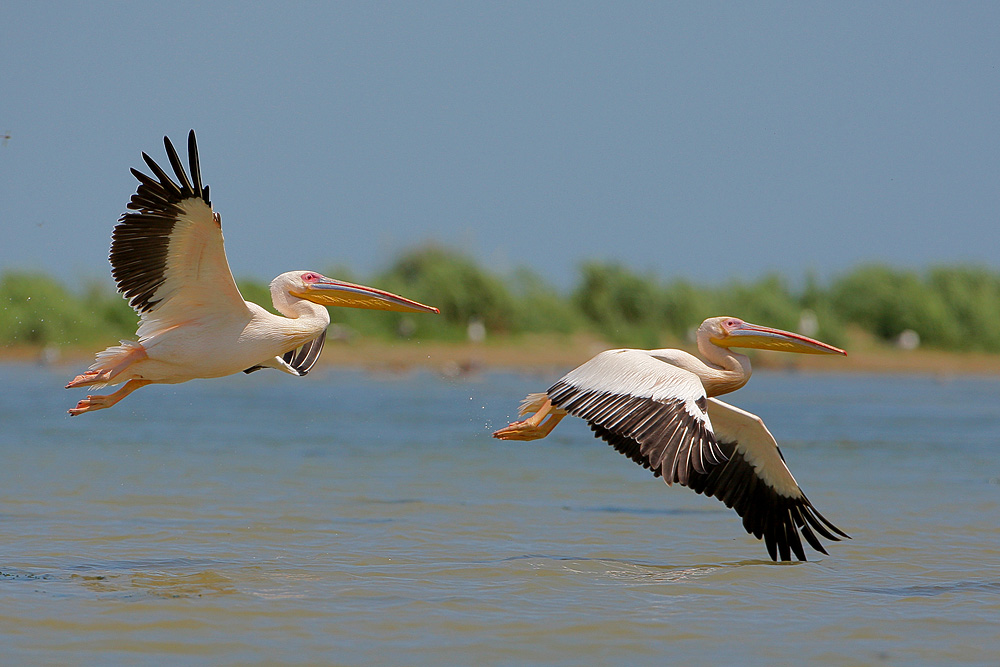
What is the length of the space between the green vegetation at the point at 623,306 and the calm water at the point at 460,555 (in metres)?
10.6

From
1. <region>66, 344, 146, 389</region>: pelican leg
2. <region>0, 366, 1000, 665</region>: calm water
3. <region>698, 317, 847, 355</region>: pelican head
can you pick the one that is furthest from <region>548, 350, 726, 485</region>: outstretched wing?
<region>66, 344, 146, 389</region>: pelican leg

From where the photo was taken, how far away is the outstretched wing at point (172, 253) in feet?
18.7

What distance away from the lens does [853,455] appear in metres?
12.0

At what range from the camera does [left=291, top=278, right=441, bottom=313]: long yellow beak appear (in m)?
6.57

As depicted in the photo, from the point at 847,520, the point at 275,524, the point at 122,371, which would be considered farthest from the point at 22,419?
the point at 847,520

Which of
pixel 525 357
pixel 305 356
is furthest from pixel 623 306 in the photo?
pixel 305 356

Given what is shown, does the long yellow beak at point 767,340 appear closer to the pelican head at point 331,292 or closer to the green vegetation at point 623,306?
the pelican head at point 331,292

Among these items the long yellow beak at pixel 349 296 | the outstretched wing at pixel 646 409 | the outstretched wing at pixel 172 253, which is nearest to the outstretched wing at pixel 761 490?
the outstretched wing at pixel 646 409

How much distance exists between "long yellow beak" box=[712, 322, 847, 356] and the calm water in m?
1.18

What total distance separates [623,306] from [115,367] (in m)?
19.7

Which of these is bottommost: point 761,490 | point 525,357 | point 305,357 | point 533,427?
point 525,357

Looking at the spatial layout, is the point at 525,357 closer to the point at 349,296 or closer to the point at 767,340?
the point at 767,340

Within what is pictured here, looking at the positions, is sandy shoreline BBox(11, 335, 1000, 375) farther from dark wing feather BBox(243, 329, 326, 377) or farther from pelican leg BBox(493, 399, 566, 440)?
pelican leg BBox(493, 399, 566, 440)

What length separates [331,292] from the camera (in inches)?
261
